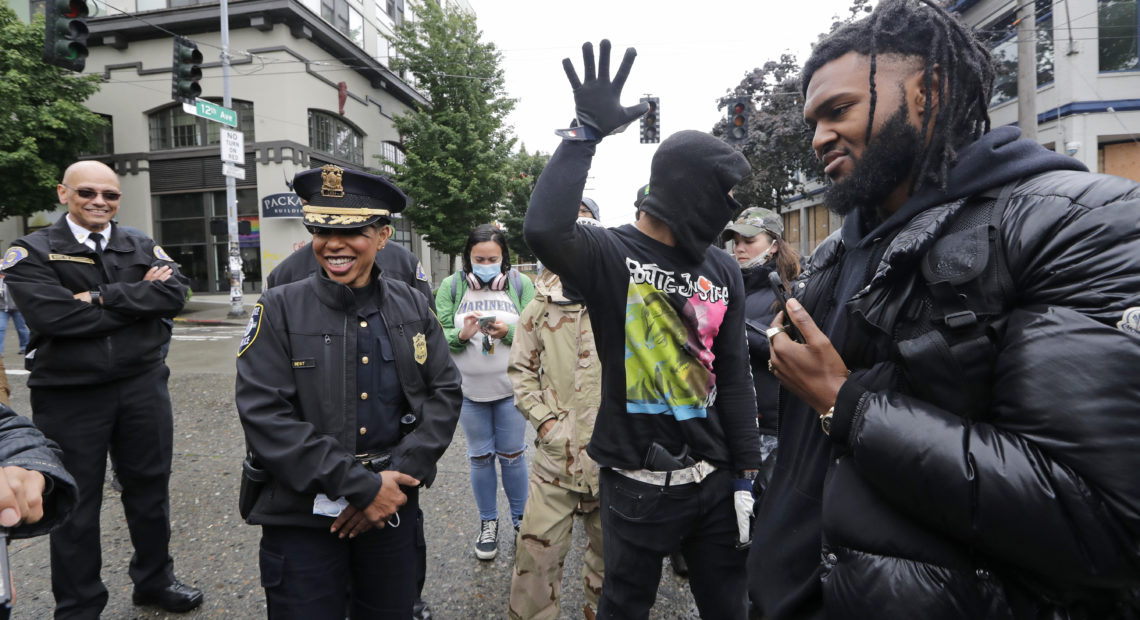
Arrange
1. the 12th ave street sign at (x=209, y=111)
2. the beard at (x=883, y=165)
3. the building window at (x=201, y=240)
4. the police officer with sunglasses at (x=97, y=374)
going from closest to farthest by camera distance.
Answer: the beard at (x=883, y=165), the police officer with sunglasses at (x=97, y=374), the 12th ave street sign at (x=209, y=111), the building window at (x=201, y=240)

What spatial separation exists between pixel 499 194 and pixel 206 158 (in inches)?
430

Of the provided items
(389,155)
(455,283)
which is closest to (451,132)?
(389,155)

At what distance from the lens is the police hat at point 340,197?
231cm

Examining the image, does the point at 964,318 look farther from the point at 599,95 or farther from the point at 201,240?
the point at 201,240

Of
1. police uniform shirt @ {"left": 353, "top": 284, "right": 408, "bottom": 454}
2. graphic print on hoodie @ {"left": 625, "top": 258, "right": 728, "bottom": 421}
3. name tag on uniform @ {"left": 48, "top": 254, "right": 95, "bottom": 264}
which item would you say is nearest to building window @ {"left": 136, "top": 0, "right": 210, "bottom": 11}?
name tag on uniform @ {"left": 48, "top": 254, "right": 95, "bottom": 264}

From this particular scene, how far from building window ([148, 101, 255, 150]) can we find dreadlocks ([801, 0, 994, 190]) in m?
23.8

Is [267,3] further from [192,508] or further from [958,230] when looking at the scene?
[958,230]

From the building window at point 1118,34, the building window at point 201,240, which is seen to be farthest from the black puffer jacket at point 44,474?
the building window at point 201,240

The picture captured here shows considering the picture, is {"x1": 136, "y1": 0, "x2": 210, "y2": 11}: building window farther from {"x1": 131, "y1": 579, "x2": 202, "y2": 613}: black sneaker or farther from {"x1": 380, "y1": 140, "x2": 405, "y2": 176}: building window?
{"x1": 131, "y1": 579, "x2": 202, "y2": 613}: black sneaker

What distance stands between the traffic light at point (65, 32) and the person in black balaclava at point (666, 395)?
29.9ft

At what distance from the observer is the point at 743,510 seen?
214cm

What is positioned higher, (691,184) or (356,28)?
(356,28)

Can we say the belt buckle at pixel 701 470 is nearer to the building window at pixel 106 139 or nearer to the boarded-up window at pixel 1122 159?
the boarded-up window at pixel 1122 159

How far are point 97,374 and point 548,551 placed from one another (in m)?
2.52
